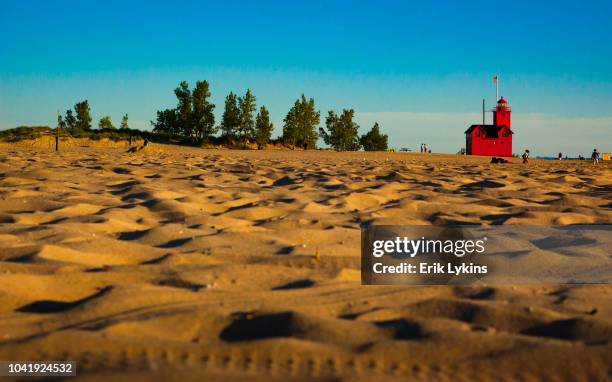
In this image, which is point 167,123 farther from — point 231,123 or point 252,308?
point 252,308

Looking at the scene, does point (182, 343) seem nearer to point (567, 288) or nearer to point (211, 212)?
point (567, 288)

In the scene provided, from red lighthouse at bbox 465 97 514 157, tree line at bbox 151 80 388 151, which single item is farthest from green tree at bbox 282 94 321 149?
red lighthouse at bbox 465 97 514 157

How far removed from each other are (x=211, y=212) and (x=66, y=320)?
7.84ft

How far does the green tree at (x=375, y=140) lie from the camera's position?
185 ft

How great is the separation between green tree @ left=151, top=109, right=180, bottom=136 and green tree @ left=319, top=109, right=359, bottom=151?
14386mm

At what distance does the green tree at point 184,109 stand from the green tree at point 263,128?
5.23 meters

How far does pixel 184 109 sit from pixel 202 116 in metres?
1.73

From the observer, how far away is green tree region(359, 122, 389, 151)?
2218 inches

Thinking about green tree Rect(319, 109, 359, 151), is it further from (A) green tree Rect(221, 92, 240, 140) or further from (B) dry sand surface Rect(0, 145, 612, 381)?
(B) dry sand surface Rect(0, 145, 612, 381)

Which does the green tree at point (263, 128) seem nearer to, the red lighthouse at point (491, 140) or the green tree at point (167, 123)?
the green tree at point (167, 123)

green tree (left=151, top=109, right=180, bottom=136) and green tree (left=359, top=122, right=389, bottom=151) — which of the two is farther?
green tree (left=359, top=122, right=389, bottom=151)

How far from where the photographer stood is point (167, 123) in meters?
44.9

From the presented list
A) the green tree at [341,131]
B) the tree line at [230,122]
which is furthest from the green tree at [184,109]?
the green tree at [341,131]

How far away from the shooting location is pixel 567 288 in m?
2.39
